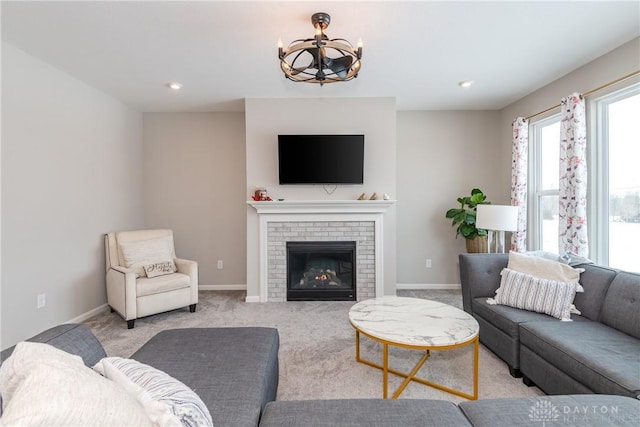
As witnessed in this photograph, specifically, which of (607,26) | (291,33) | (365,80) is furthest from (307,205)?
(607,26)

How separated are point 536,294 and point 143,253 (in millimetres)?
3898

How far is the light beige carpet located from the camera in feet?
6.44

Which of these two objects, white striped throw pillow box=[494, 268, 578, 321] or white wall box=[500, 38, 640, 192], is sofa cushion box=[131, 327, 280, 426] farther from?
white wall box=[500, 38, 640, 192]

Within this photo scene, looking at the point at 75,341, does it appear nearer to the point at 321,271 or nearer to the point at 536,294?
the point at 536,294

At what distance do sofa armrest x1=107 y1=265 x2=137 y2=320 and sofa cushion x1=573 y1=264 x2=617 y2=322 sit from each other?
12.8 ft

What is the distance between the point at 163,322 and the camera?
3.12 metres

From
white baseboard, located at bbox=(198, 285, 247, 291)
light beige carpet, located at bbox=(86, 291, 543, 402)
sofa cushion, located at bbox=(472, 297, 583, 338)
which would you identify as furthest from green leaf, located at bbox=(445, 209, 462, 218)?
white baseboard, located at bbox=(198, 285, 247, 291)

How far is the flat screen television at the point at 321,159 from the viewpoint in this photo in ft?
12.2

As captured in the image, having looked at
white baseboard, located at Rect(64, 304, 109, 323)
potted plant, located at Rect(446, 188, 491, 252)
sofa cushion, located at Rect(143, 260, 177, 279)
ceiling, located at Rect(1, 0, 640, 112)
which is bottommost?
white baseboard, located at Rect(64, 304, 109, 323)

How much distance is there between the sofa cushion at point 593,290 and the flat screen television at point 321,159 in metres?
2.33

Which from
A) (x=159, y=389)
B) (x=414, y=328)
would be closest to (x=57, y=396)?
(x=159, y=389)

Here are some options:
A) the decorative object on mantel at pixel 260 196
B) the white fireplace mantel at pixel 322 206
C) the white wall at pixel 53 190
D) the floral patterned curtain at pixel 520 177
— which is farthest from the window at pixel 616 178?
the white wall at pixel 53 190

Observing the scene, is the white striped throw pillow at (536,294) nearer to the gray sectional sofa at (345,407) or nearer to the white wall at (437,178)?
the gray sectional sofa at (345,407)

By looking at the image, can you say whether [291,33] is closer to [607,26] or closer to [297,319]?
[607,26]
